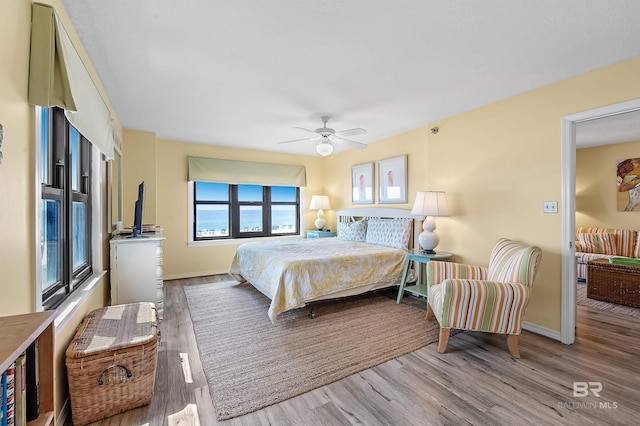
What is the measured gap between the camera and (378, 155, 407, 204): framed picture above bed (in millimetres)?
4465

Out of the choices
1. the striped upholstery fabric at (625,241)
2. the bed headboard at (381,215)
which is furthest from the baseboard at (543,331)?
the striped upholstery fabric at (625,241)

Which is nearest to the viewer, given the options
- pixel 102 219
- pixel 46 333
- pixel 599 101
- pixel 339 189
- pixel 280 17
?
pixel 46 333

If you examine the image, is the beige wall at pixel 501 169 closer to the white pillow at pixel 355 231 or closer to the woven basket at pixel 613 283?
the white pillow at pixel 355 231

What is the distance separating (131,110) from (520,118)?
4411 millimetres

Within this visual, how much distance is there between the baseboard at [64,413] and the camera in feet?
5.31

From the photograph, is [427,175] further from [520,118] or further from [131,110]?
[131,110]

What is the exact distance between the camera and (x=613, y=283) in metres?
3.69

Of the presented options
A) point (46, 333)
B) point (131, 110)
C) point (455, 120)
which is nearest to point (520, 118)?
point (455, 120)

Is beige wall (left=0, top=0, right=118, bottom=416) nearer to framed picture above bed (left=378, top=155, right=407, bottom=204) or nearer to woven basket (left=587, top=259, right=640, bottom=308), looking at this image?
framed picture above bed (left=378, top=155, right=407, bottom=204)

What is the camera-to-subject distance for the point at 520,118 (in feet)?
9.70

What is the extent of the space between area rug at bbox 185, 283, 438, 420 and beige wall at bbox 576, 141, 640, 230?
4.29 metres

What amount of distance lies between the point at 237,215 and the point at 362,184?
8.28 feet

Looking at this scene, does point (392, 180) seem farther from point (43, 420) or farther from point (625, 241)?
point (43, 420)

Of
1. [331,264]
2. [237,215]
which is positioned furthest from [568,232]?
[237,215]
